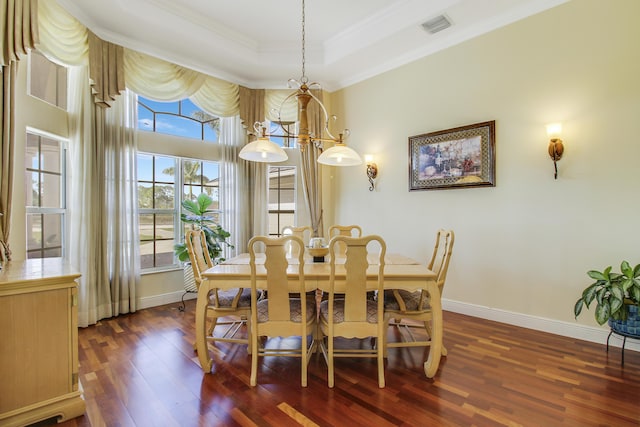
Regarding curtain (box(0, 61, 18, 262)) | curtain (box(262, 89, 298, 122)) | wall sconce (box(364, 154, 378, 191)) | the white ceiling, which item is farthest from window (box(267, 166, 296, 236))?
curtain (box(0, 61, 18, 262))

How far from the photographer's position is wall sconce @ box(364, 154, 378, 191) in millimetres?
4508

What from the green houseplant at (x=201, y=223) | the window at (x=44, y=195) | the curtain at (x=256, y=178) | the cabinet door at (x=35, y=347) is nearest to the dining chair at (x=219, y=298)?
the cabinet door at (x=35, y=347)

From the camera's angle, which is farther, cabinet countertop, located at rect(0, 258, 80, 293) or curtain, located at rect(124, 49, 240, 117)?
curtain, located at rect(124, 49, 240, 117)

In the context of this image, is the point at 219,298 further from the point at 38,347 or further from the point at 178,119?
the point at 178,119

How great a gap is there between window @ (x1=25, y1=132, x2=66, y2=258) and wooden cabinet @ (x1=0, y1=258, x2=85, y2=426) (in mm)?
1365

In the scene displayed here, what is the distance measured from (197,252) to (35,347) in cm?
122

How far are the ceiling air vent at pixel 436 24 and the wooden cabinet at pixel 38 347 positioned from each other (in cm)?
400

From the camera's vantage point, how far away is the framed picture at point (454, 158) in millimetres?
3445

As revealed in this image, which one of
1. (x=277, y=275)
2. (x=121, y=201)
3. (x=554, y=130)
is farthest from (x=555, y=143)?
(x=121, y=201)

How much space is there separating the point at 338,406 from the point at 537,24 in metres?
3.94

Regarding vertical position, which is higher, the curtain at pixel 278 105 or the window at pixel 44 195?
the curtain at pixel 278 105

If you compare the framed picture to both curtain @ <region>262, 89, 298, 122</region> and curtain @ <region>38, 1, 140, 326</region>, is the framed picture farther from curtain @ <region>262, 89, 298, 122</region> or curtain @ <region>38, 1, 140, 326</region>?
curtain @ <region>38, 1, 140, 326</region>

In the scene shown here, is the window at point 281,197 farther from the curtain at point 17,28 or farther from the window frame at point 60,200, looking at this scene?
the curtain at point 17,28

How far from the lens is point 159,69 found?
385 cm
